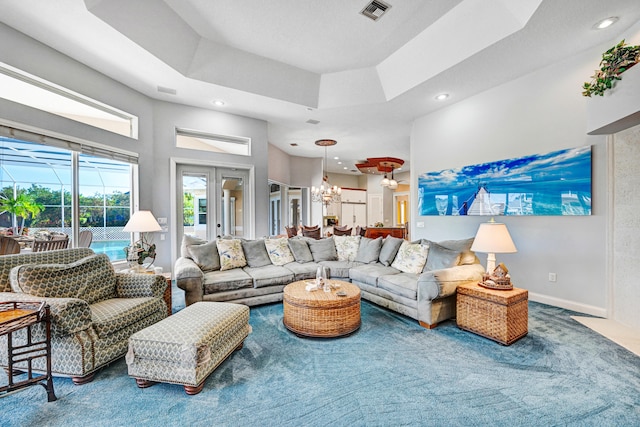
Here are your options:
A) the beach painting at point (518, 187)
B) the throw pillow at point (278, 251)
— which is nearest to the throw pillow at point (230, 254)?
the throw pillow at point (278, 251)

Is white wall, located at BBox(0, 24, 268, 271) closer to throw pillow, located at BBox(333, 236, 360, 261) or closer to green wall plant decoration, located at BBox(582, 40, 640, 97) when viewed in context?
throw pillow, located at BBox(333, 236, 360, 261)

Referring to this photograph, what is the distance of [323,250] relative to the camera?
4684mm

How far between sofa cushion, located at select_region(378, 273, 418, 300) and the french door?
3.22 meters

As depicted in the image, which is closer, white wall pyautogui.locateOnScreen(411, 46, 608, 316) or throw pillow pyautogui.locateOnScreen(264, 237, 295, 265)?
white wall pyautogui.locateOnScreen(411, 46, 608, 316)

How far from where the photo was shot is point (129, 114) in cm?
442

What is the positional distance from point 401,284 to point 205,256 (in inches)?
105

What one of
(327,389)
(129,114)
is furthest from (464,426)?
(129,114)

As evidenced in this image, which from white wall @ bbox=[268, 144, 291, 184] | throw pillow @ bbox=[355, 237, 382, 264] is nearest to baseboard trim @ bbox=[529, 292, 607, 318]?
throw pillow @ bbox=[355, 237, 382, 264]

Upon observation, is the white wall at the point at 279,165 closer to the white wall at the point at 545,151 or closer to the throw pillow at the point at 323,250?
the throw pillow at the point at 323,250

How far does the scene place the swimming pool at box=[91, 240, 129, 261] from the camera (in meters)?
4.18

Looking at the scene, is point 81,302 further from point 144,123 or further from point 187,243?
point 144,123

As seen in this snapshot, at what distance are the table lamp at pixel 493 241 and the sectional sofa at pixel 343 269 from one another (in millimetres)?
377

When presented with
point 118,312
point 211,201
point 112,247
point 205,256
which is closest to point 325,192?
point 211,201

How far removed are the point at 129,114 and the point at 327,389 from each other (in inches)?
192
